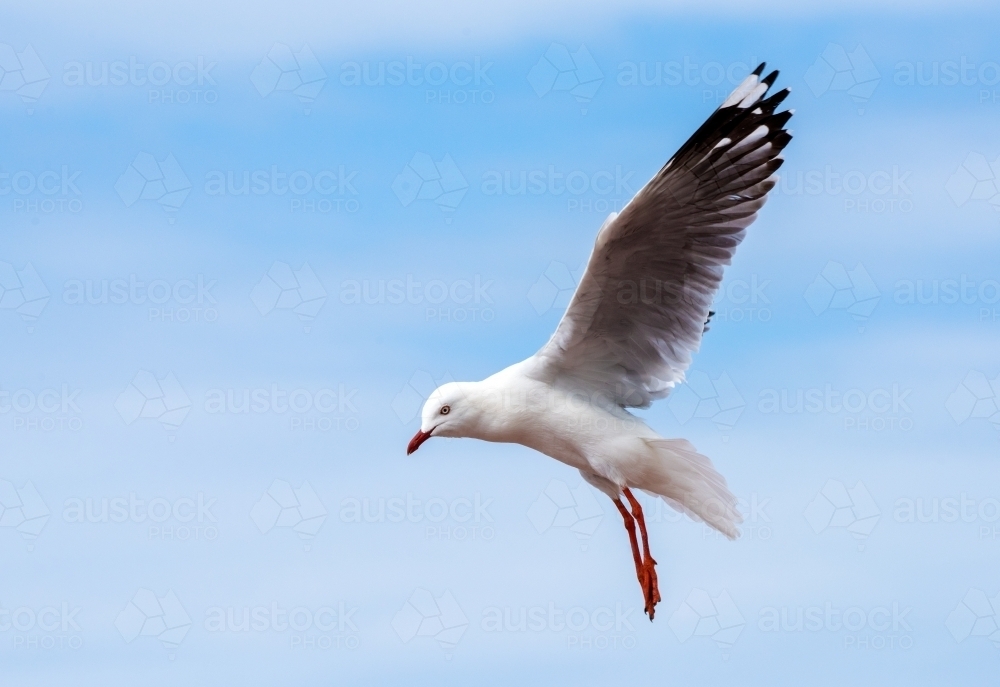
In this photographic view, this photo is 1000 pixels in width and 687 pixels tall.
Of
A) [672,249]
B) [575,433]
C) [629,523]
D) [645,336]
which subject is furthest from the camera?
[629,523]

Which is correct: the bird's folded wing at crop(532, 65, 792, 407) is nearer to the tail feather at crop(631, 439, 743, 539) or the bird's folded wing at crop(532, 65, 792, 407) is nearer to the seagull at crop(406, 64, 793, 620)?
the seagull at crop(406, 64, 793, 620)

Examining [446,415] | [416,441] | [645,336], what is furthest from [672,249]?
[416,441]

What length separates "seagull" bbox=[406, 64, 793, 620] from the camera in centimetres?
1045

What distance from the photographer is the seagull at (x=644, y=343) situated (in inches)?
412

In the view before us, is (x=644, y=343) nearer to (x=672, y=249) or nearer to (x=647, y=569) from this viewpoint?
(x=672, y=249)

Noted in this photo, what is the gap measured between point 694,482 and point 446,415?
5.22ft

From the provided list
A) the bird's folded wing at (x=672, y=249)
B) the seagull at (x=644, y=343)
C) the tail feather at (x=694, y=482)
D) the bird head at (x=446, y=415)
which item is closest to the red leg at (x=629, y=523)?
the seagull at (x=644, y=343)

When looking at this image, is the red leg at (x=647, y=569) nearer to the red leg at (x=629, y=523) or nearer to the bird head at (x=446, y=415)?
the red leg at (x=629, y=523)

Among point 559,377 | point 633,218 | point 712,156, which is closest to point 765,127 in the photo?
point 712,156

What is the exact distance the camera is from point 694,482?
1096 cm

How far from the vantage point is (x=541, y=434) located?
10.9 metres

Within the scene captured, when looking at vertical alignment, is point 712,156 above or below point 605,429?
above

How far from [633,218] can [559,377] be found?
1.29 metres

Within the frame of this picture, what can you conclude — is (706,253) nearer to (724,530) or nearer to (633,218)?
(633,218)
